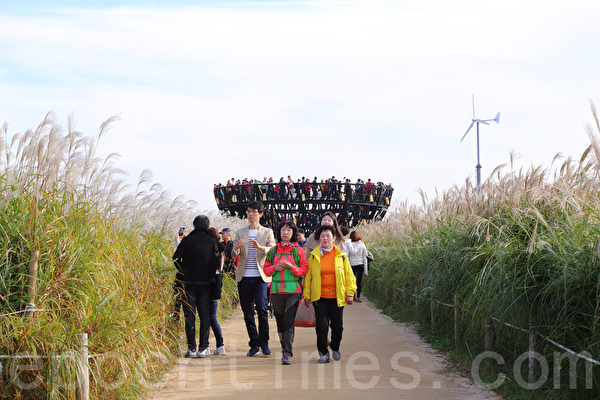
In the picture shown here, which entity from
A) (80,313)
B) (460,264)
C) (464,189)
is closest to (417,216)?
(464,189)

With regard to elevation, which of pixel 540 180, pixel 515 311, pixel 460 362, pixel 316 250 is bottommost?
pixel 460 362

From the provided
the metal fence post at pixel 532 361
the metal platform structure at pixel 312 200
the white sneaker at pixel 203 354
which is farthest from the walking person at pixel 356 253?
the metal platform structure at pixel 312 200

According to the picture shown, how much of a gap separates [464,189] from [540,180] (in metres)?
1.77

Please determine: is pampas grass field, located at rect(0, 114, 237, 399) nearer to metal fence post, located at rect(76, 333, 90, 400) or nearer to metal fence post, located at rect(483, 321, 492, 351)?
metal fence post, located at rect(76, 333, 90, 400)

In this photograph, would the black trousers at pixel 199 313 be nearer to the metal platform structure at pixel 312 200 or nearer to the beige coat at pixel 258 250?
the beige coat at pixel 258 250

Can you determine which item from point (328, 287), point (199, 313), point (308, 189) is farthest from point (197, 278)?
point (308, 189)

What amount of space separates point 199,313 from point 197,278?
0.39 meters

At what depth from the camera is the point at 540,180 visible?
6828 millimetres

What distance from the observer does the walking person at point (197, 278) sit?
292 inches

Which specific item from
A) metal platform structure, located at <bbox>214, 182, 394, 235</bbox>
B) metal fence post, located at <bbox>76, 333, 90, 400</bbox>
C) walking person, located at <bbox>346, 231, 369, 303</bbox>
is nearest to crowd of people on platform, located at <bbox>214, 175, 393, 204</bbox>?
metal platform structure, located at <bbox>214, 182, 394, 235</bbox>

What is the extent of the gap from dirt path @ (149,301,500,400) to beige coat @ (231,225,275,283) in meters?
0.92

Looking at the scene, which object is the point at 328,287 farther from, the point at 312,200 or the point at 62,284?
the point at 312,200

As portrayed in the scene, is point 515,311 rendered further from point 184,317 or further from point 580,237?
point 184,317

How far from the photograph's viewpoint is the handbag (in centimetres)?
732
